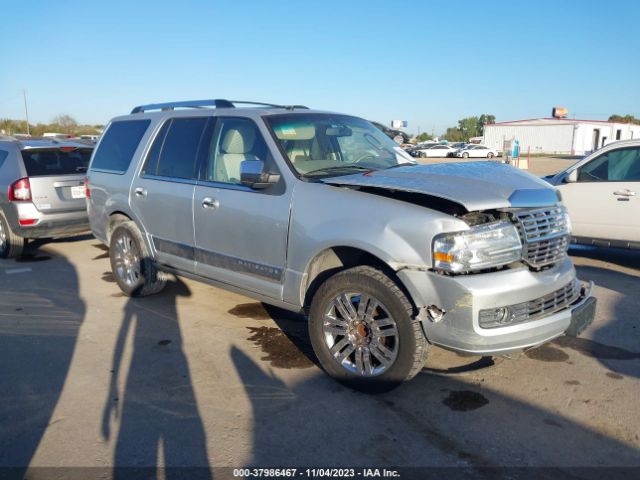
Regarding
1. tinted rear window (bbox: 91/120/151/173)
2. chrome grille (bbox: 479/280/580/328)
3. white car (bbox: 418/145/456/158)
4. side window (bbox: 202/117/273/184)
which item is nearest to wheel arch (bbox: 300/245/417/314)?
chrome grille (bbox: 479/280/580/328)

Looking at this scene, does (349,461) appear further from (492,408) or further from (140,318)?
(140,318)

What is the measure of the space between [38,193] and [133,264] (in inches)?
109

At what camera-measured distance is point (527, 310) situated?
3.33 m

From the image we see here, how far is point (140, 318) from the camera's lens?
17.5ft

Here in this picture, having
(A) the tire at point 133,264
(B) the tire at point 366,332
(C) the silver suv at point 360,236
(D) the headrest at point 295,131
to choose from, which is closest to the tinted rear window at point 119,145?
(C) the silver suv at point 360,236

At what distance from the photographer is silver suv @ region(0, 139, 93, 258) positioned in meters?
7.54

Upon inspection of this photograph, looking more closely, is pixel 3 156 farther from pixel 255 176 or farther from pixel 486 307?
pixel 486 307

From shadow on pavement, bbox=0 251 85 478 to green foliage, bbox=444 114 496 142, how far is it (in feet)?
364

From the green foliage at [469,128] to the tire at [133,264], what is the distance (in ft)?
364

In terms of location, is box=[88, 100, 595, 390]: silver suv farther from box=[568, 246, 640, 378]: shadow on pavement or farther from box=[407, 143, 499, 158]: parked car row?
box=[407, 143, 499, 158]: parked car row

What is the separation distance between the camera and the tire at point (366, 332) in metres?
3.40

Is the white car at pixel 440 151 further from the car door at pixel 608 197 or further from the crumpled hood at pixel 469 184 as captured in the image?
the crumpled hood at pixel 469 184

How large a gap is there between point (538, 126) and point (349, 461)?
70705 millimetres

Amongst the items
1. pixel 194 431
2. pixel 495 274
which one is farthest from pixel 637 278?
pixel 194 431
